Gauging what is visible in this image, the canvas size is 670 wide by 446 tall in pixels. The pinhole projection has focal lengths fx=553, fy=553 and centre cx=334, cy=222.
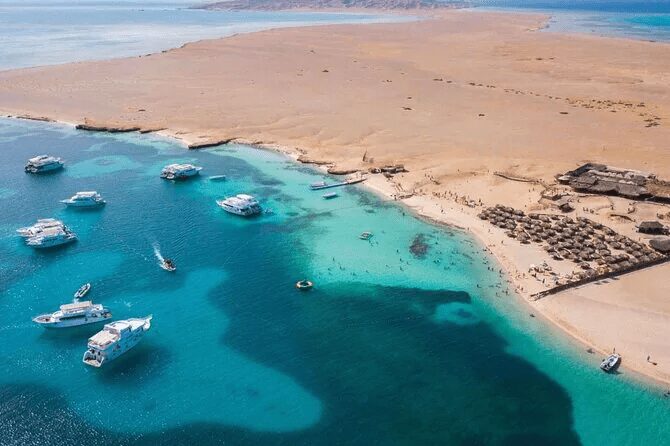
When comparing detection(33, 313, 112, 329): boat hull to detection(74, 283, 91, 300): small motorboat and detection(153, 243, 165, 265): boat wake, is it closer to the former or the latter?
detection(74, 283, 91, 300): small motorboat

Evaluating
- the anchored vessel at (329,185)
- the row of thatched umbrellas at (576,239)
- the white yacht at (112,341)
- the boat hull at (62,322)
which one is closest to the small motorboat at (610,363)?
the row of thatched umbrellas at (576,239)

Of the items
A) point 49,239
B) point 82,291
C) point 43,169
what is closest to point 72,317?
point 82,291

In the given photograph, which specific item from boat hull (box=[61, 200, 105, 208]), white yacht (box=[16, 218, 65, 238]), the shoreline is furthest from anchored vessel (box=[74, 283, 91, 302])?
the shoreline

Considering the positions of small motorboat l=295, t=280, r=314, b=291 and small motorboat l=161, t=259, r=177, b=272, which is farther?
small motorboat l=161, t=259, r=177, b=272

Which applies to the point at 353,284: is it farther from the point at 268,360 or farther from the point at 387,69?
the point at 387,69

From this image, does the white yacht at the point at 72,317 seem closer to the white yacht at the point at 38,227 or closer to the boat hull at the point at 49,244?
the boat hull at the point at 49,244

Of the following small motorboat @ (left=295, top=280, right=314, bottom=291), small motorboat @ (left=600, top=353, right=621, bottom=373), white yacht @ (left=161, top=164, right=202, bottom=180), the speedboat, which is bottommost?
small motorboat @ (left=600, top=353, right=621, bottom=373)
